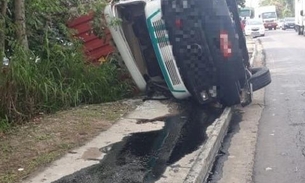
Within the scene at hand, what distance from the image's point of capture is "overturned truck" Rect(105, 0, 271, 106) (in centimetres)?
714

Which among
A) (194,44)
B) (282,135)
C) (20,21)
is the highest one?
(20,21)

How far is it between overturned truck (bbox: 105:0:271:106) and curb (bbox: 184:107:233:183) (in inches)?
20.3

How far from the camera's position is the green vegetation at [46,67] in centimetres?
670

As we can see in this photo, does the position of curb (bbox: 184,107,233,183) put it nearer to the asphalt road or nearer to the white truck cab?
the asphalt road

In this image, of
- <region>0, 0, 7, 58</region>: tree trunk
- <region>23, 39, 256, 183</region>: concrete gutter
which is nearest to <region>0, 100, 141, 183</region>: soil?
<region>23, 39, 256, 183</region>: concrete gutter

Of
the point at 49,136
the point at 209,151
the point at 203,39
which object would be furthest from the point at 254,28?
the point at 209,151

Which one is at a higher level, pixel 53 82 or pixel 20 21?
pixel 20 21

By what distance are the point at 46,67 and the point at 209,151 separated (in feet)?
11.1

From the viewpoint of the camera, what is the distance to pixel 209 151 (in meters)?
5.44

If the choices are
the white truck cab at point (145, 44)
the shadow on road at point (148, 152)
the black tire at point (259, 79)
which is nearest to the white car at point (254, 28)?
the black tire at point (259, 79)

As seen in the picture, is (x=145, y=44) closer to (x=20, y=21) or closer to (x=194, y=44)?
(x=194, y=44)

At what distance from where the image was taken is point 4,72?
21.8 feet

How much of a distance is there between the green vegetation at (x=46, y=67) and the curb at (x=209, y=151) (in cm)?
235

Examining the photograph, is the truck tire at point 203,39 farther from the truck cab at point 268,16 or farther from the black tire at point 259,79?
the truck cab at point 268,16
